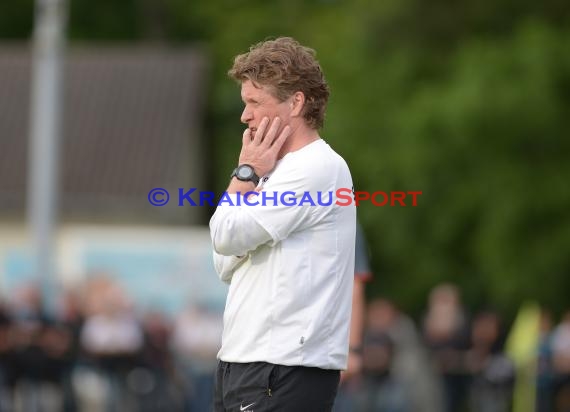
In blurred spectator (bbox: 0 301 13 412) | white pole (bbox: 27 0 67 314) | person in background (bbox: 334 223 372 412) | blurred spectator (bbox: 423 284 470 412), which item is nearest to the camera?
person in background (bbox: 334 223 372 412)

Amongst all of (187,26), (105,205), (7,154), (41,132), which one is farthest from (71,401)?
(187,26)

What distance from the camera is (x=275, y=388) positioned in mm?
4625

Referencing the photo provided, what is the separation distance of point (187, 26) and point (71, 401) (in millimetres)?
23491

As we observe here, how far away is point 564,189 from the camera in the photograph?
2089 cm

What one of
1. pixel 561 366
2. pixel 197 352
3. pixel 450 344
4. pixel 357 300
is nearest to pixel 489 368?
pixel 450 344

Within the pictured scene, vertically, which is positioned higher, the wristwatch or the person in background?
the wristwatch

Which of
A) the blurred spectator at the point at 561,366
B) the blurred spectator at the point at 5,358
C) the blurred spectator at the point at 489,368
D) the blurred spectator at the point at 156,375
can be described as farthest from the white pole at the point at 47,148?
the blurred spectator at the point at 561,366

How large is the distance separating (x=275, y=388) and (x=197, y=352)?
1302 cm

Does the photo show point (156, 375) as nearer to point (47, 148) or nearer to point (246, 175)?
point (47, 148)

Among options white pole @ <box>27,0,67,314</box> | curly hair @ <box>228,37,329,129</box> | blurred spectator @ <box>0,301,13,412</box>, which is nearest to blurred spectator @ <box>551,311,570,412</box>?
white pole @ <box>27,0,67,314</box>

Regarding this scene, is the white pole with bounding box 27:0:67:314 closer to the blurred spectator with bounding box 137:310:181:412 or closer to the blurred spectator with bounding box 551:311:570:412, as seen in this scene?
the blurred spectator with bounding box 137:310:181:412

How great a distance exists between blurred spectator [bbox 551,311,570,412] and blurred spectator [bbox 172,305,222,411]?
4472mm

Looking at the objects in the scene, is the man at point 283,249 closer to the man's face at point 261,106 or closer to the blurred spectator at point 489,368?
the man's face at point 261,106

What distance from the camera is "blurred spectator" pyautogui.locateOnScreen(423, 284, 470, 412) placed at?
17641 mm
